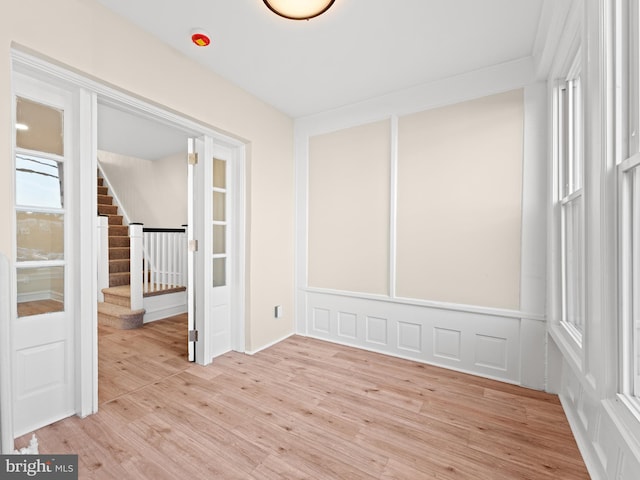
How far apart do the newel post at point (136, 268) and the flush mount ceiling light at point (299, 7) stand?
11.4ft

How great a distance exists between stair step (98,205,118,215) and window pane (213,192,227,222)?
153 inches

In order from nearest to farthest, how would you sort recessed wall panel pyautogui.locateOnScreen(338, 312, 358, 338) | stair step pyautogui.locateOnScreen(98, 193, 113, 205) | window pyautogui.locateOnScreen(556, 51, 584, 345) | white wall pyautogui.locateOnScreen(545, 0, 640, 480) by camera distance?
1. white wall pyautogui.locateOnScreen(545, 0, 640, 480)
2. window pyautogui.locateOnScreen(556, 51, 584, 345)
3. recessed wall panel pyautogui.locateOnScreen(338, 312, 358, 338)
4. stair step pyautogui.locateOnScreen(98, 193, 113, 205)

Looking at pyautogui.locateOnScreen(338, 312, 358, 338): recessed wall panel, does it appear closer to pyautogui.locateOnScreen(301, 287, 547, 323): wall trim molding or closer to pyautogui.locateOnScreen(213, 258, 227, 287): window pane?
pyautogui.locateOnScreen(301, 287, 547, 323): wall trim molding

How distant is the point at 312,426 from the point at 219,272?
1713mm

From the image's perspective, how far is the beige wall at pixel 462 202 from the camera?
7.86ft

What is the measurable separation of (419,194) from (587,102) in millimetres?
1463

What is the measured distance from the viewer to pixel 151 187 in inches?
220

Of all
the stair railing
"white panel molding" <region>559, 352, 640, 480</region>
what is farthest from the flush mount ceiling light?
the stair railing

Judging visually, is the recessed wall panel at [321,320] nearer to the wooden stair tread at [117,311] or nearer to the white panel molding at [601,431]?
the white panel molding at [601,431]

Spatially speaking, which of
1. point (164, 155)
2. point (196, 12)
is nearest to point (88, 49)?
point (196, 12)

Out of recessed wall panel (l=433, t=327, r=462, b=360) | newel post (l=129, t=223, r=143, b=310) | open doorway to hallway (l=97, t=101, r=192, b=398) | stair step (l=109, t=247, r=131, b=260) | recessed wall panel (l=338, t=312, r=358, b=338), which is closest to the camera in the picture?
recessed wall panel (l=433, t=327, r=462, b=360)

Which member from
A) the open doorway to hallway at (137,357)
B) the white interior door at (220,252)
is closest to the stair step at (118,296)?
the open doorway to hallway at (137,357)

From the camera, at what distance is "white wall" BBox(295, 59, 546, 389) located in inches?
90.4

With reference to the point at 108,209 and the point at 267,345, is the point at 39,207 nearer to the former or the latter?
the point at 267,345
